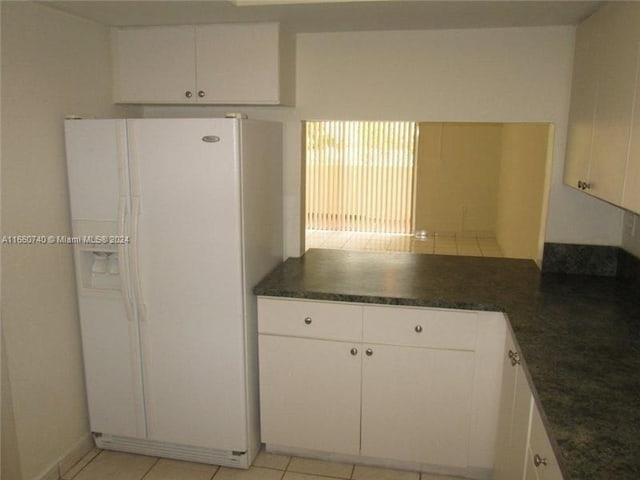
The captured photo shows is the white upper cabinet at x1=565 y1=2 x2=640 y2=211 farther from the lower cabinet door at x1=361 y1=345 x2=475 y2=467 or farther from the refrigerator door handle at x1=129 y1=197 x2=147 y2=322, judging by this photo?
the refrigerator door handle at x1=129 y1=197 x2=147 y2=322

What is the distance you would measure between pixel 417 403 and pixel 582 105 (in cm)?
152

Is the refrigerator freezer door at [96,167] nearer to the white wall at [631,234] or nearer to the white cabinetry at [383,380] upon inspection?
the white cabinetry at [383,380]

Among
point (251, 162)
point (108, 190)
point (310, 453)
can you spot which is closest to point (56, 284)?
point (108, 190)

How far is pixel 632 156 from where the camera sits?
1.60 metres

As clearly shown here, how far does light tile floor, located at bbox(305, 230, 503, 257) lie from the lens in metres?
5.04

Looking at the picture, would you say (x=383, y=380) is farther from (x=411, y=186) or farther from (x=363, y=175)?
(x=363, y=175)

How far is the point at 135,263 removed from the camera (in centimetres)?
235

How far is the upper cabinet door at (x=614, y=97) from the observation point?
5.51ft

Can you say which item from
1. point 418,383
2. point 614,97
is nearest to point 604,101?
point 614,97

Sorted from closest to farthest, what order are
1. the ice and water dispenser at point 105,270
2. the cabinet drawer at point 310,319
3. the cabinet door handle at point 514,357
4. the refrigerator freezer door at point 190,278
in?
the cabinet door handle at point 514,357 < the refrigerator freezer door at point 190,278 < the cabinet drawer at point 310,319 < the ice and water dispenser at point 105,270

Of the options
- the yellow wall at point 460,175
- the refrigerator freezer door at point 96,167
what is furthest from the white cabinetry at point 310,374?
the yellow wall at point 460,175

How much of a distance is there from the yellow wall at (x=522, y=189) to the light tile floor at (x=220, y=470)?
1492 millimetres

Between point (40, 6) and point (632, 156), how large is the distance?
7.58 feet

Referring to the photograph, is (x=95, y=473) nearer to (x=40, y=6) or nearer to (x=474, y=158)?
(x=40, y=6)
